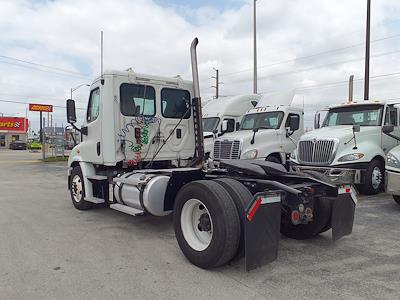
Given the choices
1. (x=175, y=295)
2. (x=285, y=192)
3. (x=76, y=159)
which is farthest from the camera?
(x=76, y=159)

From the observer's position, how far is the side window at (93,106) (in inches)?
276

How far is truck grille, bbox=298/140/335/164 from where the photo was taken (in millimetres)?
9266

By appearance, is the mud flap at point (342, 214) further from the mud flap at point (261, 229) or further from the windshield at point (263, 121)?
the windshield at point (263, 121)

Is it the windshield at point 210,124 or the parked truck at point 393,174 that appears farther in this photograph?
the windshield at point 210,124

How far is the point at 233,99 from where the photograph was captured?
550 inches

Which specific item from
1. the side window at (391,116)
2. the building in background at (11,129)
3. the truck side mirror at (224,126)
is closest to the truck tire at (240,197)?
the side window at (391,116)

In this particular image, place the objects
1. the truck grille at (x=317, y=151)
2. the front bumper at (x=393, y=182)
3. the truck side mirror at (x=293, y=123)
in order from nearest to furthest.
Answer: the front bumper at (x=393, y=182)
the truck grille at (x=317, y=151)
the truck side mirror at (x=293, y=123)

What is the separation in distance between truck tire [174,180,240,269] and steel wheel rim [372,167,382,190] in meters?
6.33

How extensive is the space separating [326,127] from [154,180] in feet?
23.4

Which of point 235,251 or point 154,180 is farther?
point 154,180

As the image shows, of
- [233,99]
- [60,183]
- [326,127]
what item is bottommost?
[60,183]

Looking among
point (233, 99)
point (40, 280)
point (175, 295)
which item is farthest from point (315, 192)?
point (233, 99)

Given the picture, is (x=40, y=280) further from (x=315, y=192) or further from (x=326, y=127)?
(x=326, y=127)

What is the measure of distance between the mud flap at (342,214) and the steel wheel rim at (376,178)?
4.82 metres
